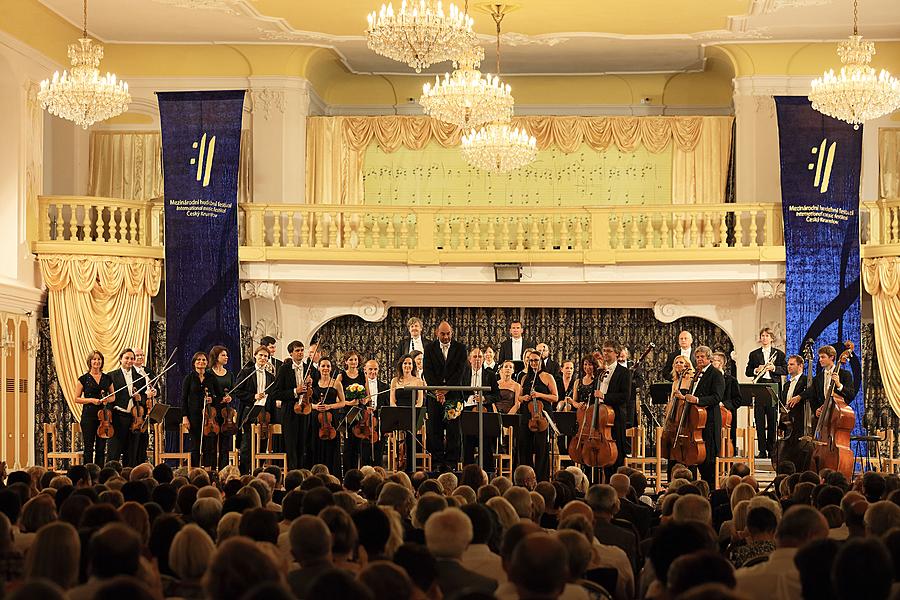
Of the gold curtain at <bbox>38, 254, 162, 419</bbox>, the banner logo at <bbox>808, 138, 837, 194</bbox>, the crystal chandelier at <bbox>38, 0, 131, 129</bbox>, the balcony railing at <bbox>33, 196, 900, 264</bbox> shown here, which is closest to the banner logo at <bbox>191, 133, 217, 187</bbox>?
the balcony railing at <bbox>33, 196, 900, 264</bbox>

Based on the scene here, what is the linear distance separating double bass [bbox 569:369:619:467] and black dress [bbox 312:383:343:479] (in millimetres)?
2539

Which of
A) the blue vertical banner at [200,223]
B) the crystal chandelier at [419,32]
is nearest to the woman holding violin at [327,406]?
the blue vertical banner at [200,223]

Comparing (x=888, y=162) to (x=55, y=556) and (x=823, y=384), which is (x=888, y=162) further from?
(x=55, y=556)

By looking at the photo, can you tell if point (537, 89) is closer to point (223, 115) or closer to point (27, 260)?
point (223, 115)

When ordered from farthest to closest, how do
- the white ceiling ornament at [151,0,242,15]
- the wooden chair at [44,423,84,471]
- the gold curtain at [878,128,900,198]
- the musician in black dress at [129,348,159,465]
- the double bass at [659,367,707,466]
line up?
1. the gold curtain at [878,128,900,198]
2. the white ceiling ornament at [151,0,242,15]
3. the wooden chair at [44,423,84,471]
4. the musician in black dress at [129,348,159,465]
5. the double bass at [659,367,707,466]

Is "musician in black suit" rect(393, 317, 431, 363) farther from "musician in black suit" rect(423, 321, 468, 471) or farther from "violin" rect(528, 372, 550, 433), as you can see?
"violin" rect(528, 372, 550, 433)

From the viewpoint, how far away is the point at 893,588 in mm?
3346

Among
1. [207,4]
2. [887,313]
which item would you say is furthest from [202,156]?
[887,313]

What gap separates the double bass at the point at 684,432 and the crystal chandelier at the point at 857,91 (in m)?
2.95

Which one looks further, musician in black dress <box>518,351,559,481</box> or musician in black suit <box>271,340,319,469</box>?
musician in black suit <box>271,340,319,469</box>

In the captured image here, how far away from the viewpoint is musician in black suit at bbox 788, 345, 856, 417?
10.8 meters

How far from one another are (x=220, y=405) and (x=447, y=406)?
213cm

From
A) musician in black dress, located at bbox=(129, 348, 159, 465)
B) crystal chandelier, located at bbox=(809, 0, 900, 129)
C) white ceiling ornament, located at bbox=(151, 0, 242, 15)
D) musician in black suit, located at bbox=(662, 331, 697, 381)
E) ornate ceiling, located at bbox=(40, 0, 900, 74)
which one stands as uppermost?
white ceiling ornament, located at bbox=(151, 0, 242, 15)

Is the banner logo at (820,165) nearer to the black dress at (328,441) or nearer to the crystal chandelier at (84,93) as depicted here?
the black dress at (328,441)
